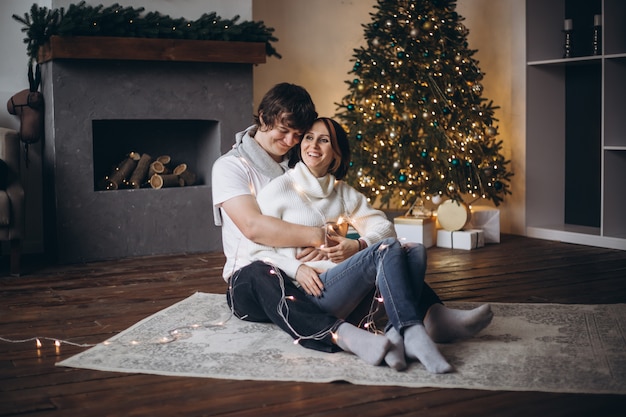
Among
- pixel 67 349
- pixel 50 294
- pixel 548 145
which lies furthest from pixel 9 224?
pixel 548 145

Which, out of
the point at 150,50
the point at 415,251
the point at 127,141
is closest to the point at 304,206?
the point at 415,251

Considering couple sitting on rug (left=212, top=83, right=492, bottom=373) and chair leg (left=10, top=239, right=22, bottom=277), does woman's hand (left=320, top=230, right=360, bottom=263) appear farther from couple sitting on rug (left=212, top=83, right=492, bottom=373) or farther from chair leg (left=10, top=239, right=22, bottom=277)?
chair leg (left=10, top=239, right=22, bottom=277)

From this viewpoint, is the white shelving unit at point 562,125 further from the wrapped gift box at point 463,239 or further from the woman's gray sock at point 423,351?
the woman's gray sock at point 423,351

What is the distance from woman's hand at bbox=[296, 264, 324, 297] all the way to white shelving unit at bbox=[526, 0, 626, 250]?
292cm

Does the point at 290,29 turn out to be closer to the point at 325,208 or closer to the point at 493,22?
the point at 493,22

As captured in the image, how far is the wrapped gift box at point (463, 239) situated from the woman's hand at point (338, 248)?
2303 millimetres

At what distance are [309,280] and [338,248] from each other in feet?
0.53

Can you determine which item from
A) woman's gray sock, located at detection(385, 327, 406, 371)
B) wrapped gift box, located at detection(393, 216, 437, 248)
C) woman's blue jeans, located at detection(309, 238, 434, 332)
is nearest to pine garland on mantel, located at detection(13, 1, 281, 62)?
wrapped gift box, located at detection(393, 216, 437, 248)

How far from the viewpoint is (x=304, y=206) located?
2723 millimetres

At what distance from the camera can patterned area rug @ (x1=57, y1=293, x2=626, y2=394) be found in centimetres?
→ 223

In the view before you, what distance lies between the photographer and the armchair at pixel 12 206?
13.1ft

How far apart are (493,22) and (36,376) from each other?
14.2ft

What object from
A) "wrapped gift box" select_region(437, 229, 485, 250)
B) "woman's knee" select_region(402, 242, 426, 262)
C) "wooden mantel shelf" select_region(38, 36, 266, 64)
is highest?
"wooden mantel shelf" select_region(38, 36, 266, 64)

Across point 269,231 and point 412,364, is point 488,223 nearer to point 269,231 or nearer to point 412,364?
point 269,231
